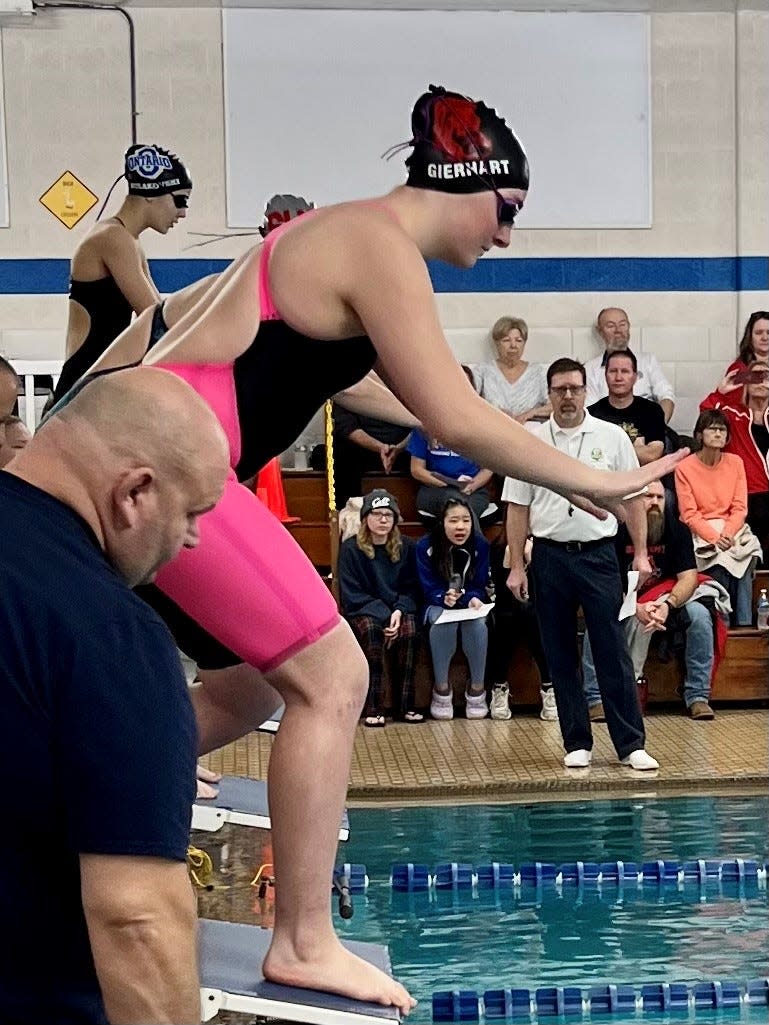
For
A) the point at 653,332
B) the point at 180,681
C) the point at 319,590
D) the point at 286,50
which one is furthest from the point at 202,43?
the point at 180,681

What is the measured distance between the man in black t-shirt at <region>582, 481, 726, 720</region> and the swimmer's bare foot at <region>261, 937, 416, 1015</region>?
5357mm

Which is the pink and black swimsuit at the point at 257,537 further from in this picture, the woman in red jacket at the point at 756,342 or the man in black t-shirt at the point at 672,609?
the woman in red jacket at the point at 756,342

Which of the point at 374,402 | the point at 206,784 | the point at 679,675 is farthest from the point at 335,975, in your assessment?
the point at 679,675

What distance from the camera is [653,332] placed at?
464 inches

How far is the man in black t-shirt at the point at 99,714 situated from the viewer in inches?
62.2

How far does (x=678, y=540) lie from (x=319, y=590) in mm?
5716

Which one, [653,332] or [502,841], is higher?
[653,332]

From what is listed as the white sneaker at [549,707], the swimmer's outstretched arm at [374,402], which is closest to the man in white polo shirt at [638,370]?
the white sneaker at [549,707]

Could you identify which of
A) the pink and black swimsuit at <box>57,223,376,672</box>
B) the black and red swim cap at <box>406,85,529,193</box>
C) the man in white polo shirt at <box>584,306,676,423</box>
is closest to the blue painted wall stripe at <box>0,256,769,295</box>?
the man in white polo shirt at <box>584,306,676,423</box>

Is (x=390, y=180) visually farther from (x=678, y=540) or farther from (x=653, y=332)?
(x=678, y=540)

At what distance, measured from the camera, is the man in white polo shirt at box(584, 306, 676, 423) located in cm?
1078

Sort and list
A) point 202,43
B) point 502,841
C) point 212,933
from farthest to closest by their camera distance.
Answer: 1. point 202,43
2. point 502,841
3. point 212,933

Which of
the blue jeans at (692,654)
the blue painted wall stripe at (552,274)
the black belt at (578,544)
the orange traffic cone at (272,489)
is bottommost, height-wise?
the blue jeans at (692,654)

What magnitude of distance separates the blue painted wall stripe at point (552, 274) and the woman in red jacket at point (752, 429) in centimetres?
162
